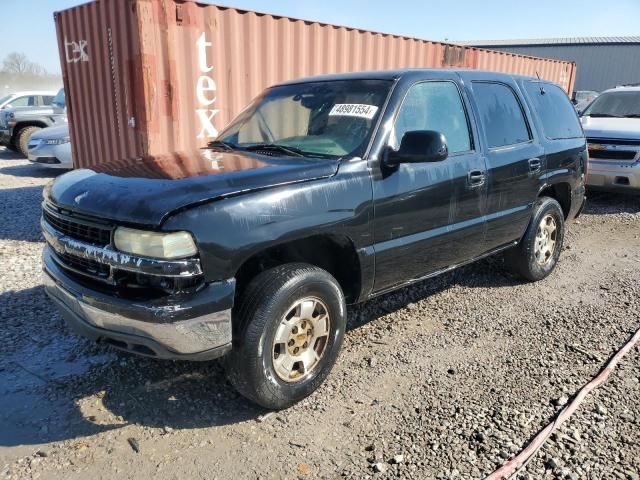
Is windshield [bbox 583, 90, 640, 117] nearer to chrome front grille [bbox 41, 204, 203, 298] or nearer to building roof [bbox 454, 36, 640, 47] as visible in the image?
chrome front grille [bbox 41, 204, 203, 298]

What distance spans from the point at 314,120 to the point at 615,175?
631cm

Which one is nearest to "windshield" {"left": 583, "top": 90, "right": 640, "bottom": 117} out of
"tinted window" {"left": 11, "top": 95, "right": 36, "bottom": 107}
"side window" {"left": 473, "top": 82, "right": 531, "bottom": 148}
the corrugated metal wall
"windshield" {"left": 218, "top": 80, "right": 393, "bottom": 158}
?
"side window" {"left": 473, "top": 82, "right": 531, "bottom": 148}

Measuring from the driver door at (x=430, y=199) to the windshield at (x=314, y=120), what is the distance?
21 cm

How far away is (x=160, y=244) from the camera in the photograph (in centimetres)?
241

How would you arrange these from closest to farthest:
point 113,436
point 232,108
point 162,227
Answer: point 162,227
point 113,436
point 232,108

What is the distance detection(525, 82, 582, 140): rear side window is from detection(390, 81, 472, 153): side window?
1.22m

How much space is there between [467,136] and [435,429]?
2.13m

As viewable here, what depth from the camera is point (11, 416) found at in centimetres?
286

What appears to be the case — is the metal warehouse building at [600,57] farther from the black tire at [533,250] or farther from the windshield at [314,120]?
the windshield at [314,120]

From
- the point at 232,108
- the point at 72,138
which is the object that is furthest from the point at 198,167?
the point at 72,138

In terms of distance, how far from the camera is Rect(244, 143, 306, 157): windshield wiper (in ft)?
10.8

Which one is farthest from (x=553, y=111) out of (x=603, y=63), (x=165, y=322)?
(x=603, y=63)

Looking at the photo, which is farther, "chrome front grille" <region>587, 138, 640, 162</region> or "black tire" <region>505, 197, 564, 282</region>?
"chrome front grille" <region>587, 138, 640, 162</region>

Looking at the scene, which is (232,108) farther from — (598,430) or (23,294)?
(598,430)
